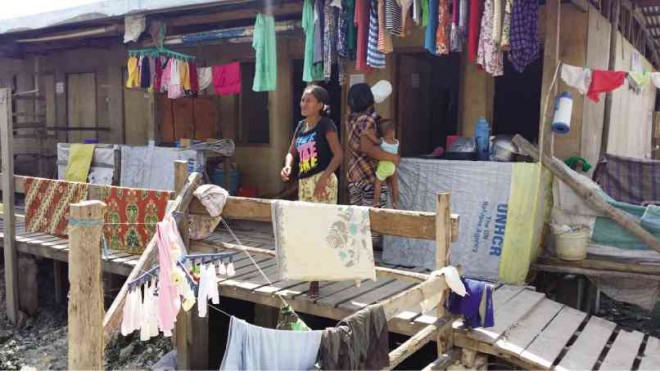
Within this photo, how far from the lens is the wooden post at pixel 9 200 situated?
6.63 metres

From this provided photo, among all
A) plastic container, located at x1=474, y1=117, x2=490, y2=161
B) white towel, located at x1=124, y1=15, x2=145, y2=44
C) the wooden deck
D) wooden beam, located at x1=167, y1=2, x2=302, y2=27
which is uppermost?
wooden beam, located at x1=167, y1=2, x2=302, y2=27

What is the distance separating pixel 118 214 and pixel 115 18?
362 centimetres

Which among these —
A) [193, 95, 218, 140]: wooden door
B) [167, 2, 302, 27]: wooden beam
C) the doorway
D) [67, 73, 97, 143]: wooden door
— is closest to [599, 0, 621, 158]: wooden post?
the doorway

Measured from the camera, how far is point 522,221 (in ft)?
17.1

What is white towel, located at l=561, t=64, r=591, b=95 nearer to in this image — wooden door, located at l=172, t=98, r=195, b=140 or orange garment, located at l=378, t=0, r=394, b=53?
orange garment, located at l=378, t=0, r=394, b=53

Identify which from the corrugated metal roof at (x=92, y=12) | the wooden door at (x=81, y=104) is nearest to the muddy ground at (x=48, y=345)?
the wooden door at (x=81, y=104)

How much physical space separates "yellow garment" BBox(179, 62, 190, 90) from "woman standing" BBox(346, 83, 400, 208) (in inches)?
130

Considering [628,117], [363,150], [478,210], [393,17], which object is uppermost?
[393,17]

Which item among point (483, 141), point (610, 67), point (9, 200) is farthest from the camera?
point (610, 67)

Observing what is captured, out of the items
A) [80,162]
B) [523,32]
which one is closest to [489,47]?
[523,32]

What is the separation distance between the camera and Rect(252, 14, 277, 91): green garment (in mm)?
6707

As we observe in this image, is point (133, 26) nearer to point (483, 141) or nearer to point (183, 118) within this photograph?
point (183, 118)

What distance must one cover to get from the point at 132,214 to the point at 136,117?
15.8 feet

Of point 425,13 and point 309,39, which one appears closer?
point 425,13
